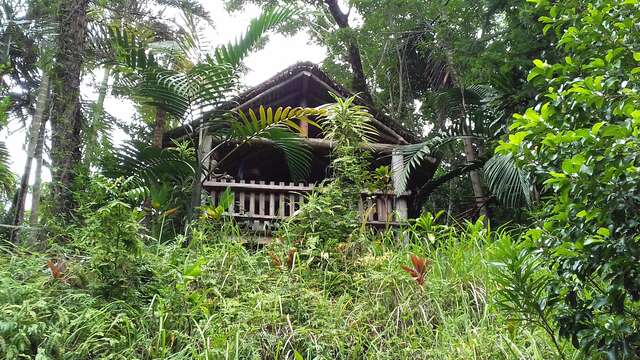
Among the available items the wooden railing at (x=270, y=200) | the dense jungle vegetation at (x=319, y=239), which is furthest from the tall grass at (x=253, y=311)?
the wooden railing at (x=270, y=200)

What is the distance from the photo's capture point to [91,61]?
6.86 metres

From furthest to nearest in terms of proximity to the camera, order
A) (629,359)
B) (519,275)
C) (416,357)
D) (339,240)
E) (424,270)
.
A: (339,240), (424,270), (416,357), (519,275), (629,359)

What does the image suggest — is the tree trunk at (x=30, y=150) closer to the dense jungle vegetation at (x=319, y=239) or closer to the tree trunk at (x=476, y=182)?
the dense jungle vegetation at (x=319, y=239)

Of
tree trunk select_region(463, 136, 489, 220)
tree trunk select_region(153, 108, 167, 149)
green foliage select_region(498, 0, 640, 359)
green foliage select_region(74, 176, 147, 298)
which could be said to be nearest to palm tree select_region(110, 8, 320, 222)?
green foliage select_region(74, 176, 147, 298)

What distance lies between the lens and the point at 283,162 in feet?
32.3

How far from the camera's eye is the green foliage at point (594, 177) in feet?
8.50

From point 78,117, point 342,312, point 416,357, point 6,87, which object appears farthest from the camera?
point 6,87

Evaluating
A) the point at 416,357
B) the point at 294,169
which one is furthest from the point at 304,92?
the point at 416,357

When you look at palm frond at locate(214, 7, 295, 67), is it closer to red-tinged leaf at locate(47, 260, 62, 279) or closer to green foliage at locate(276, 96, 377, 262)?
green foliage at locate(276, 96, 377, 262)

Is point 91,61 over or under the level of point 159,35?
under

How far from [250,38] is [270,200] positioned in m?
1.94

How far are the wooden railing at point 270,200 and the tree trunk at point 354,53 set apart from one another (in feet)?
18.2

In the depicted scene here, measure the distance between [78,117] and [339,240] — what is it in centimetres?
282

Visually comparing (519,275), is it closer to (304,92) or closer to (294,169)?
(294,169)
